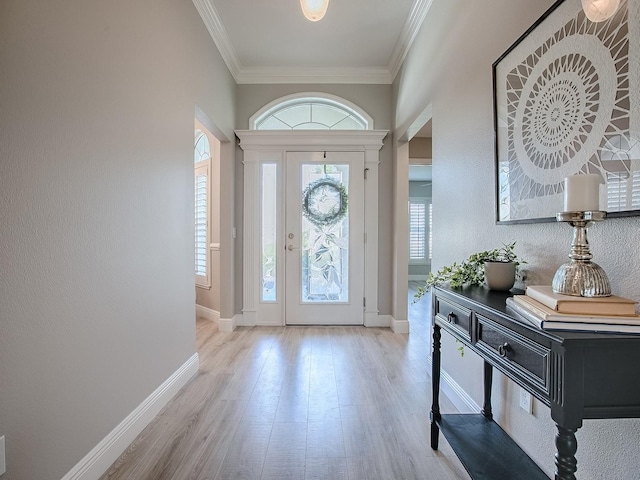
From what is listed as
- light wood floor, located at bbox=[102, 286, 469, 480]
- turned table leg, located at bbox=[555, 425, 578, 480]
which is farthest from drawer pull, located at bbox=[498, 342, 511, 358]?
light wood floor, located at bbox=[102, 286, 469, 480]

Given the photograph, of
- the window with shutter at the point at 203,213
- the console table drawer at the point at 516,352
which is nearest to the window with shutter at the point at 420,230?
the window with shutter at the point at 203,213

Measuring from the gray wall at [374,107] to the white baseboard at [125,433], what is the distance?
1.65m

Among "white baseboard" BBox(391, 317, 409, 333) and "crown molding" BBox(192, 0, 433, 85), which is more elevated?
"crown molding" BBox(192, 0, 433, 85)

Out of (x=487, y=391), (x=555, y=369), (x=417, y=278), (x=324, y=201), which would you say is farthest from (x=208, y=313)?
(x=417, y=278)

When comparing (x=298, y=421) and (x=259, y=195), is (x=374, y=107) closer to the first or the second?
(x=259, y=195)

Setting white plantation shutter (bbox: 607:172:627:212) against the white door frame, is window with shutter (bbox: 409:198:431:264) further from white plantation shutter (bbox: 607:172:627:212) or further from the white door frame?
white plantation shutter (bbox: 607:172:627:212)

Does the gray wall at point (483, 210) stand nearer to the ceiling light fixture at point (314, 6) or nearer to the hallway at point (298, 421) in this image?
the hallway at point (298, 421)

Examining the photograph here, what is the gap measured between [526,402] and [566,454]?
726mm

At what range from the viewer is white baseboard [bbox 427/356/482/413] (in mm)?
1862

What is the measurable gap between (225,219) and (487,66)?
2736mm

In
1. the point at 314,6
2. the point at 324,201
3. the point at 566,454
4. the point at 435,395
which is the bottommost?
the point at 435,395

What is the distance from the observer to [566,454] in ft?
2.50

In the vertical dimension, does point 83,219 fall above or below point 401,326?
above

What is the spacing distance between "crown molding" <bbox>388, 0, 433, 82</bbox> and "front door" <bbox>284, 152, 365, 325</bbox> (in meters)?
0.98
